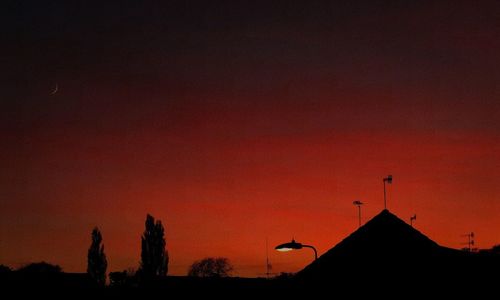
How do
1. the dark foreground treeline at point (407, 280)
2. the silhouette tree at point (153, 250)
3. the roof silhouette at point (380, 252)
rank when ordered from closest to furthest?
the dark foreground treeline at point (407, 280)
the roof silhouette at point (380, 252)
the silhouette tree at point (153, 250)

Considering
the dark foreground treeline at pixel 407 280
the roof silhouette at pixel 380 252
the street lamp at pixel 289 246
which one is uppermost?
the street lamp at pixel 289 246

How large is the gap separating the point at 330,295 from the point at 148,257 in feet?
240

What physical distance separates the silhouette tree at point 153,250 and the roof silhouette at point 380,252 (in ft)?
227

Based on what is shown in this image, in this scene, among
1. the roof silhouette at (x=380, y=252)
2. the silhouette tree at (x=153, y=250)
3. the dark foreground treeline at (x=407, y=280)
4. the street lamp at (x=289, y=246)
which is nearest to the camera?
the dark foreground treeline at (x=407, y=280)

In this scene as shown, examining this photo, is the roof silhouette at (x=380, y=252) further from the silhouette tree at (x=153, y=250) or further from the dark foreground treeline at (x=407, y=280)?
the silhouette tree at (x=153, y=250)

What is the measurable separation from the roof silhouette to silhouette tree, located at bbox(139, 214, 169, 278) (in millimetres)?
69232

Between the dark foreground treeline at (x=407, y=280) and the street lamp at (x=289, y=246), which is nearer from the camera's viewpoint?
the dark foreground treeline at (x=407, y=280)

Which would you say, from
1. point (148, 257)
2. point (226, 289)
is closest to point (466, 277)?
point (226, 289)

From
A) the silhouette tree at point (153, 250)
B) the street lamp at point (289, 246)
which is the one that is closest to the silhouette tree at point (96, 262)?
the silhouette tree at point (153, 250)

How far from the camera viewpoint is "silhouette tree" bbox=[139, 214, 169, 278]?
81.6 metres

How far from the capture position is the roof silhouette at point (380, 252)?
11906 millimetres

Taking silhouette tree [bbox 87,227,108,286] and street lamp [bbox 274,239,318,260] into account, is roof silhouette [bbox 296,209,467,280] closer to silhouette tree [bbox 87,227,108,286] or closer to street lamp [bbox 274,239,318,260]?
street lamp [bbox 274,239,318,260]

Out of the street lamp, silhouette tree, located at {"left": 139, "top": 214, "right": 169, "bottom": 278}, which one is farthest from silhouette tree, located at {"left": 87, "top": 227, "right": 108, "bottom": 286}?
the street lamp

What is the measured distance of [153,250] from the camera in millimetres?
84125
